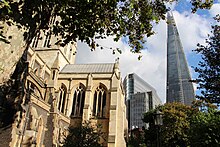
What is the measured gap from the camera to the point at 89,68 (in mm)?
37594

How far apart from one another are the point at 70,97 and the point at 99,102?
4571mm

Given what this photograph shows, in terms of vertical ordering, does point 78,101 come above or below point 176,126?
above

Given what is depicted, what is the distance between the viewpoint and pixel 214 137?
63.6 ft

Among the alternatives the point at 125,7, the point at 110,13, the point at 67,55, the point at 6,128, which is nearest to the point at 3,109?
the point at 6,128

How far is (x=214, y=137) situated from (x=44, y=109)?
57.2 ft

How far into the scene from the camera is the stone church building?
2338 centimetres

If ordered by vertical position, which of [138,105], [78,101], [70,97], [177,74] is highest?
[177,74]

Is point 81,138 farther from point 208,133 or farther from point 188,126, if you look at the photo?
point 188,126

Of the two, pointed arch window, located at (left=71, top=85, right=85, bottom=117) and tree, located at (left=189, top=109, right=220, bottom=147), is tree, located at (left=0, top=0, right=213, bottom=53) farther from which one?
pointed arch window, located at (left=71, top=85, right=85, bottom=117)

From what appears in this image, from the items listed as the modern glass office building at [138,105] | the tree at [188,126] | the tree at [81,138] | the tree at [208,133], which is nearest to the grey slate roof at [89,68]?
the tree at [188,126]

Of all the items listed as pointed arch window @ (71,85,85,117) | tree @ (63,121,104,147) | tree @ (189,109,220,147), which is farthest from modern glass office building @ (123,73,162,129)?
tree @ (63,121,104,147)

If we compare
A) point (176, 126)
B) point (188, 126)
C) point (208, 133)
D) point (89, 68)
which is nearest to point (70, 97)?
point (89, 68)

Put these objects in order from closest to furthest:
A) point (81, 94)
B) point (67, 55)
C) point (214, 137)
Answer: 1. point (214, 137)
2. point (81, 94)
3. point (67, 55)

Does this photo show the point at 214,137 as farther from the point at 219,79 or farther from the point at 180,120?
the point at 180,120
